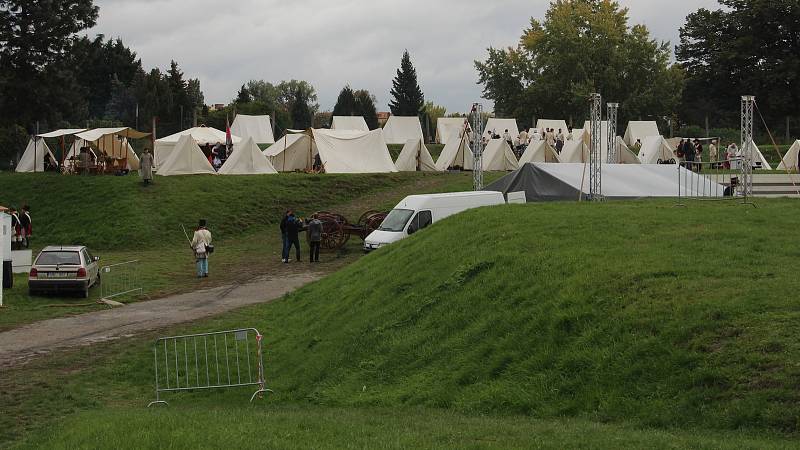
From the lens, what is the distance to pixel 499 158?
48000mm

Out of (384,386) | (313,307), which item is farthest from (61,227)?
(384,386)

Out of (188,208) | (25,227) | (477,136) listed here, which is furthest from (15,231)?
(477,136)

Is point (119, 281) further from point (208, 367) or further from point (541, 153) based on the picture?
point (541, 153)

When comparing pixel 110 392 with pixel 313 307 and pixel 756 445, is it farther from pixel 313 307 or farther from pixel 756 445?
pixel 756 445

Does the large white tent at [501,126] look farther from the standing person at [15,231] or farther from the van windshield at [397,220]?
the van windshield at [397,220]

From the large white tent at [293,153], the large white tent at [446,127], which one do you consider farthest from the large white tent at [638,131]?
the large white tent at [293,153]

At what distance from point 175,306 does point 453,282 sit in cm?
952

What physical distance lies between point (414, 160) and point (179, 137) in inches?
446

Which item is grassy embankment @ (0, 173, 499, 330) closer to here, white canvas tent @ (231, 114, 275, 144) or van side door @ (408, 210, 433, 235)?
van side door @ (408, 210, 433, 235)

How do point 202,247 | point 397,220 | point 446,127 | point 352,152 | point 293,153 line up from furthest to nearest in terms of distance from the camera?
point 446,127, point 293,153, point 352,152, point 397,220, point 202,247

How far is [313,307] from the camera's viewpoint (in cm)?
1955

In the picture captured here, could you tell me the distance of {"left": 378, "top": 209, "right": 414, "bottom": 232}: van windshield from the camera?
28.5m

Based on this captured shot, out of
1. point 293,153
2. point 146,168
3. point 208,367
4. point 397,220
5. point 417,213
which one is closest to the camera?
point 208,367

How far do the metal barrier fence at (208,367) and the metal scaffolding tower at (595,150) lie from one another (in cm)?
1202
